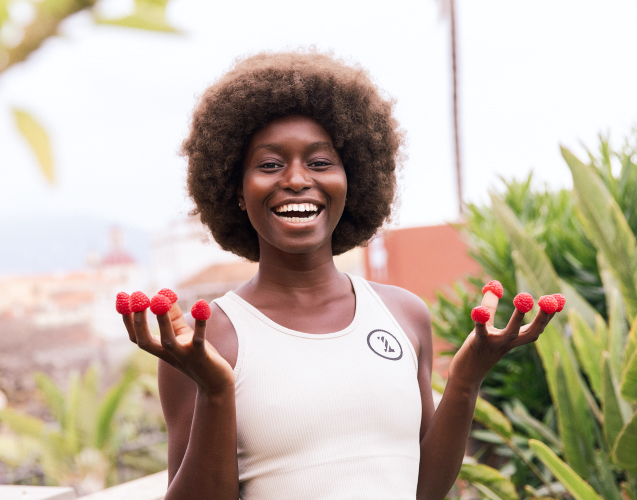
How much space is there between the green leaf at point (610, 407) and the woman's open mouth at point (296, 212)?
1.45m

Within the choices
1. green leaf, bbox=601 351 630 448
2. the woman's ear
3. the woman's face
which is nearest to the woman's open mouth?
the woman's face

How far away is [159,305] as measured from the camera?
0.96 m

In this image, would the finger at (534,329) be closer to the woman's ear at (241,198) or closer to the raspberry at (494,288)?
the raspberry at (494,288)

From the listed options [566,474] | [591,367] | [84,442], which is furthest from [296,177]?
[84,442]

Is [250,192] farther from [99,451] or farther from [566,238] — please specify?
[99,451]

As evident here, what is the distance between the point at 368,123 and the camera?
62.0 inches

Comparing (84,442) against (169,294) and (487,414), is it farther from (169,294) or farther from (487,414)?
(169,294)

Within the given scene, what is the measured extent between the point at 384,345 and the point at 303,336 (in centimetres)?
19

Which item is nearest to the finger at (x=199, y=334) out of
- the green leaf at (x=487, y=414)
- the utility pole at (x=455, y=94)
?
the green leaf at (x=487, y=414)

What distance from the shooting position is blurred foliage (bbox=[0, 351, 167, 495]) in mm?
5891

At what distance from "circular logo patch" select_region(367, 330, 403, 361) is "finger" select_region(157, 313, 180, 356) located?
1.71ft

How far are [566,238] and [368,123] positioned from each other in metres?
2.67

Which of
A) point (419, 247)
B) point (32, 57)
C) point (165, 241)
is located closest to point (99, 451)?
point (419, 247)

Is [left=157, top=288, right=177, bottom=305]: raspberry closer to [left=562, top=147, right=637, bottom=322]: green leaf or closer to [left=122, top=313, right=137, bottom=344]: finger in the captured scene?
[left=122, top=313, right=137, bottom=344]: finger
